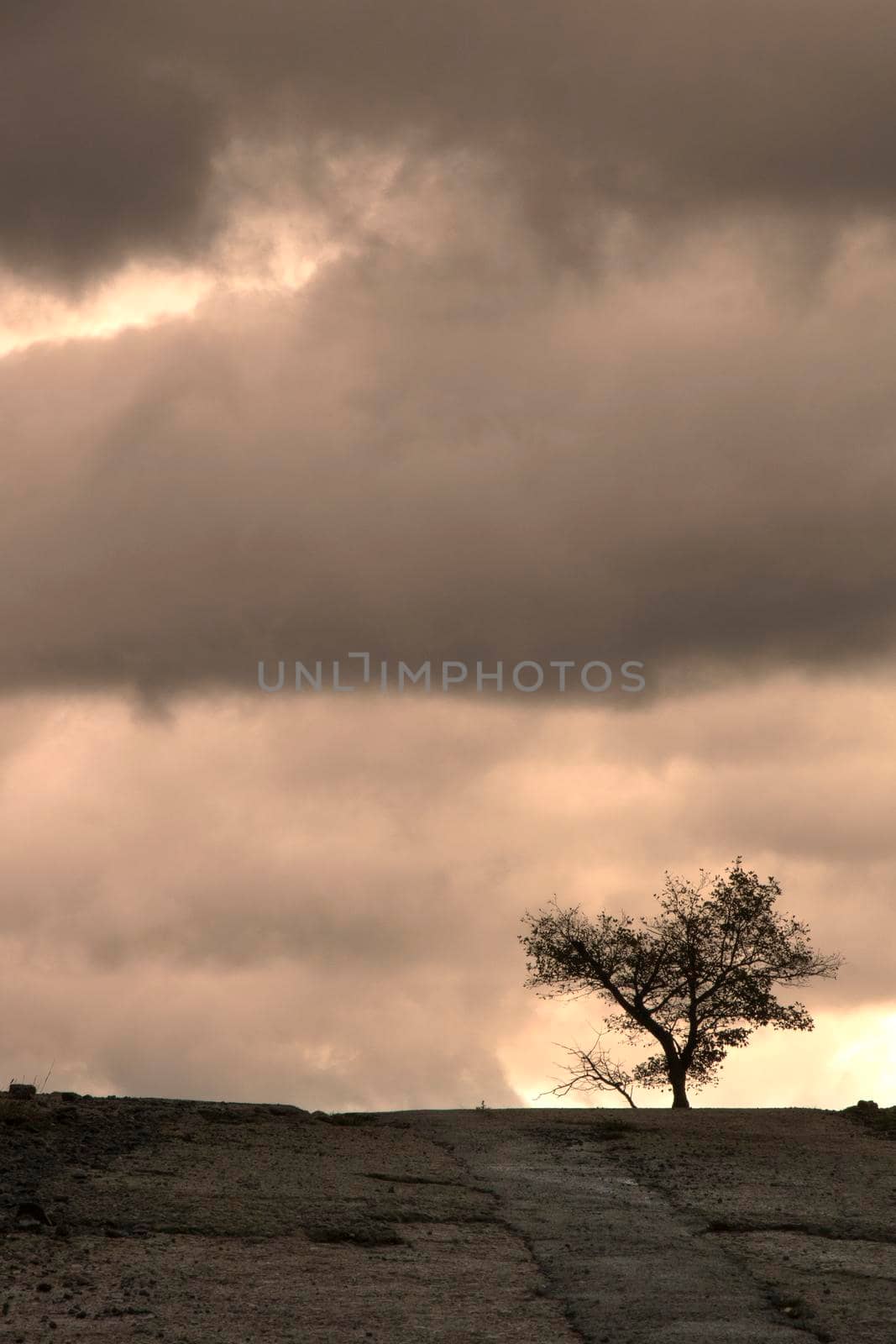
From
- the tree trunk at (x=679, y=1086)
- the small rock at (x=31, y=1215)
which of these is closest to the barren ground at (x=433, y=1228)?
the small rock at (x=31, y=1215)

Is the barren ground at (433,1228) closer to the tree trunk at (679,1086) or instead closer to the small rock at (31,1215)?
the small rock at (31,1215)

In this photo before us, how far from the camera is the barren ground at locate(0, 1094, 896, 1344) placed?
12336mm

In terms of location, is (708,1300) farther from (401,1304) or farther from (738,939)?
(738,939)

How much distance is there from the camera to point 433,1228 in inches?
625

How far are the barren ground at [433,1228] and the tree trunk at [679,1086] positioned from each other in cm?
1508

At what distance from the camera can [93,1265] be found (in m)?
13.7

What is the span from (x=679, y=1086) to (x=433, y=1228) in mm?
23987

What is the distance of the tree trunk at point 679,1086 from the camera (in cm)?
3834

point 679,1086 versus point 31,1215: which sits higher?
point 679,1086

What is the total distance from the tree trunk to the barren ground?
15.1 meters

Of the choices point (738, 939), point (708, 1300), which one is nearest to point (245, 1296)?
point (708, 1300)

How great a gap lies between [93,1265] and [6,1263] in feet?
2.57

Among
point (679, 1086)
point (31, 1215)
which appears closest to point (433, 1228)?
point (31, 1215)

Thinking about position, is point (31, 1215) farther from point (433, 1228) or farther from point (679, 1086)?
point (679, 1086)
